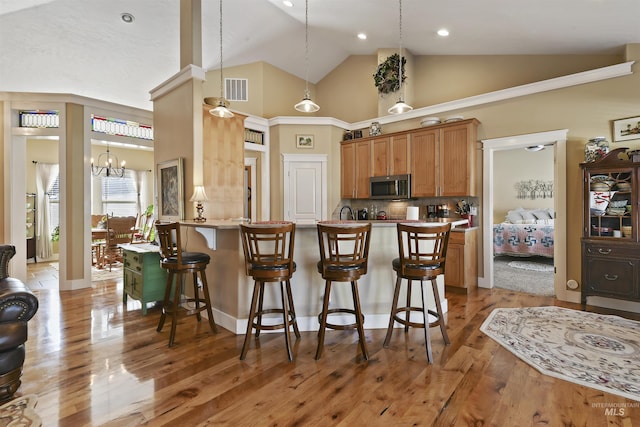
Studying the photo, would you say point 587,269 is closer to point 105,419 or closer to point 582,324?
point 582,324

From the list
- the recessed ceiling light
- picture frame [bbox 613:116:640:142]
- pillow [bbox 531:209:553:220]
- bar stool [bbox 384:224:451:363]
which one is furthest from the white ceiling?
pillow [bbox 531:209:553:220]

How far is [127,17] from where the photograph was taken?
166 inches

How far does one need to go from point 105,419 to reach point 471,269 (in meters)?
4.49

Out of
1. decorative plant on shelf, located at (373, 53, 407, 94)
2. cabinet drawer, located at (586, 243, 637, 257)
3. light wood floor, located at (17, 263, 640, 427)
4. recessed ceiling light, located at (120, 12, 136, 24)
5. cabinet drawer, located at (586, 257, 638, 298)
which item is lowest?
light wood floor, located at (17, 263, 640, 427)

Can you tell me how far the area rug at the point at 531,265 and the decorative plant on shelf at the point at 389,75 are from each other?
4149 millimetres

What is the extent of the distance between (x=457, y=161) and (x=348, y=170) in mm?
2016

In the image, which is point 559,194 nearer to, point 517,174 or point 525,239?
point 525,239

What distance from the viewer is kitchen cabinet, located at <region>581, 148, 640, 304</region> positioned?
3.40m

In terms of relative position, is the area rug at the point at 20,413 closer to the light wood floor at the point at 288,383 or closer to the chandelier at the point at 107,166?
the light wood floor at the point at 288,383

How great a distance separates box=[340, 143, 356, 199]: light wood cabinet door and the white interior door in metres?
0.41

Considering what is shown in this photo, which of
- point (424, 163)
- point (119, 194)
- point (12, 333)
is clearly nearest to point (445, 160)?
point (424, 163)

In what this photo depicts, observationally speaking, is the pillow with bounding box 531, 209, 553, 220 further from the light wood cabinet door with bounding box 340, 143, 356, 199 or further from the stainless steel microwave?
the light wood cabinet door with bounding box 340, 143, 356, 199

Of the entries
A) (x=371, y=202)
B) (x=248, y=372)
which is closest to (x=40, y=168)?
(x=371, y=202)

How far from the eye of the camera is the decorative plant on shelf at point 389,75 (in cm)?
547
